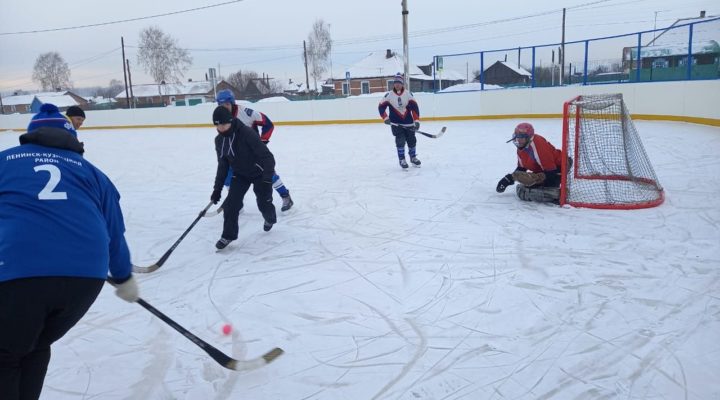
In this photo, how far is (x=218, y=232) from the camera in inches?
187

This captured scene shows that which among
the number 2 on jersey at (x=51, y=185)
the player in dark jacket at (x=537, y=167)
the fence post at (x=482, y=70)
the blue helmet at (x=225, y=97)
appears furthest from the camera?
the fence post at (x=482, y=70)

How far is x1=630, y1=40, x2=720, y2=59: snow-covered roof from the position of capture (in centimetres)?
1055

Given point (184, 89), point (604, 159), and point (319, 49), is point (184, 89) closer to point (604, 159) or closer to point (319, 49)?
point (319, 49)

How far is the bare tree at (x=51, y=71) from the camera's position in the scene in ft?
159

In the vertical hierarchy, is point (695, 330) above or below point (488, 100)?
below

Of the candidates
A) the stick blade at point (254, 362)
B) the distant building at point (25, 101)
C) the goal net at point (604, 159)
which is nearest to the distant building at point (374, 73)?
the distant building at point (25, 101)

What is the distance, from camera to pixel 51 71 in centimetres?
4847

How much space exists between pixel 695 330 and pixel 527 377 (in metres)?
0.96

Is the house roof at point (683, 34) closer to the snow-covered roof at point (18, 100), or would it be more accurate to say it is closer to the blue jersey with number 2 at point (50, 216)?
the blue jersey with number 2 at point (50, 216)

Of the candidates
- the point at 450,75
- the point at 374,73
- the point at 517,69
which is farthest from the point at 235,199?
the point at 374,73

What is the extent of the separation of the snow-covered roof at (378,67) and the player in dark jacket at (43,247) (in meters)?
35.2

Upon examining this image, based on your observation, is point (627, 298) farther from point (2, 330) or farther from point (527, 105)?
point (527, 105)

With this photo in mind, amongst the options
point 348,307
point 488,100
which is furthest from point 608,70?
point 348,307

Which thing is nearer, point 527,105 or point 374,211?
point 374,211
